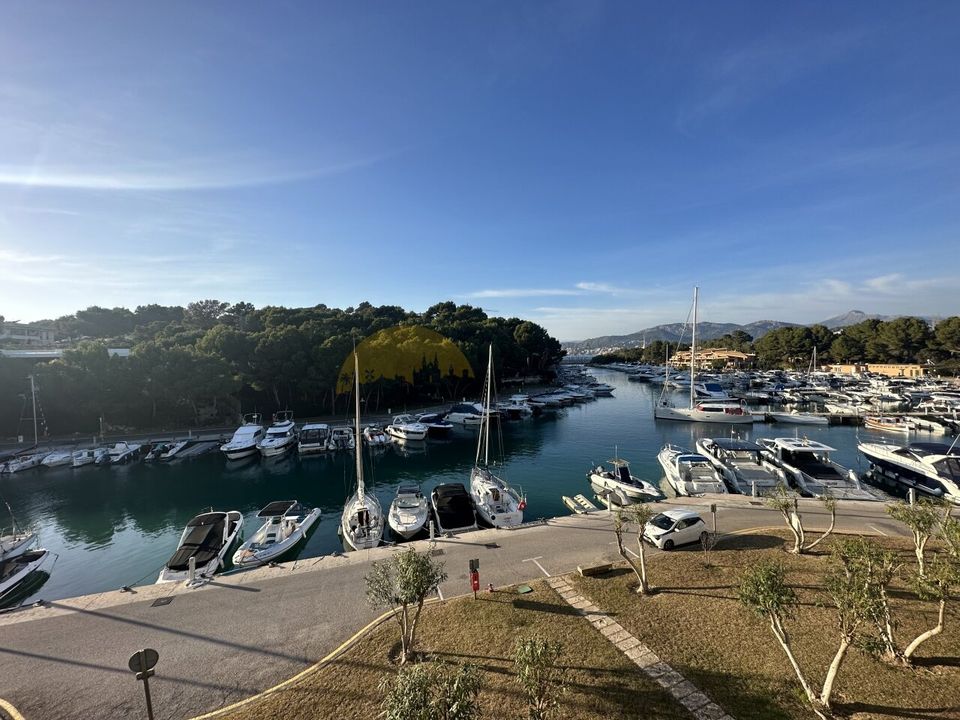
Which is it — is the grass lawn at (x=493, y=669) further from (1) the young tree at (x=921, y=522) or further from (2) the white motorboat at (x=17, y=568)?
(2) the white motorboat at (x=17, y=568)

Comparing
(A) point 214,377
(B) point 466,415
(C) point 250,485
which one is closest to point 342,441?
(C) point 250,485

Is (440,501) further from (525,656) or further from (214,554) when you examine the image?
(525,656)

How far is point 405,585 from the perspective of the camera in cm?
1024

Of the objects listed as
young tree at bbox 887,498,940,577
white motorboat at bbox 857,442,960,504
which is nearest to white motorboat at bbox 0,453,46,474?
young tree at bbox 887,498,940,577

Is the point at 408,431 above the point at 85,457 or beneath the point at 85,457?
above

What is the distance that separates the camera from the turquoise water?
2419 centimetres

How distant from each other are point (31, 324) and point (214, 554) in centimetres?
14095

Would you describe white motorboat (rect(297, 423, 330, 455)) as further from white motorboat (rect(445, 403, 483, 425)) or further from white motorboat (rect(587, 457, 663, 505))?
white motorboat (rect(587, 457, 663, 505))

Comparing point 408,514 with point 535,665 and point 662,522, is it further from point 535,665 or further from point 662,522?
point 535,665

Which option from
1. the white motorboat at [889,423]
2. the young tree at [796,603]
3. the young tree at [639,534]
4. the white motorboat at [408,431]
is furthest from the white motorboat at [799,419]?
the young tree at [796,603]

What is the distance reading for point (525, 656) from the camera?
726cm

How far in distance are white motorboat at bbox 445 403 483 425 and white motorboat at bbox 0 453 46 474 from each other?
1716 inches

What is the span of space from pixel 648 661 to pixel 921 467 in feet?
102

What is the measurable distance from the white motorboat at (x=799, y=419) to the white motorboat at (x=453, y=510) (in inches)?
2048
